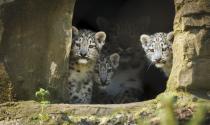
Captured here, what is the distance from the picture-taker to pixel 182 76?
4.68 m

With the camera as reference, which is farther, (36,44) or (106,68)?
(106,68)

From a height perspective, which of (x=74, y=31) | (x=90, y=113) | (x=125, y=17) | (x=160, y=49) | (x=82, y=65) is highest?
(x=125, y=17)

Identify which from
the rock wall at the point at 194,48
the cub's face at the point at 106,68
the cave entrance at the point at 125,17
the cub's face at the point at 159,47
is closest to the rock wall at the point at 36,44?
the cub's face at the point at 106,68

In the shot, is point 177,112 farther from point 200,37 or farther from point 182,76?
point 200,37

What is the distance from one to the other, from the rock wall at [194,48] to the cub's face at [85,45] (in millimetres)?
1273

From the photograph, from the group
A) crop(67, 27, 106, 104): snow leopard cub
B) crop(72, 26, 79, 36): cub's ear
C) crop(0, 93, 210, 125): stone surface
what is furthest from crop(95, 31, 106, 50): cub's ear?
crop(0, 93, 210, 125): stone surface

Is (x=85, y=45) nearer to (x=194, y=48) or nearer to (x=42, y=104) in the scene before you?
(x=42, y=104)

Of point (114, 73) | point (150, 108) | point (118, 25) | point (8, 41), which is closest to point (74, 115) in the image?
point (150, 108)

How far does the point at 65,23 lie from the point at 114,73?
5.04 feet

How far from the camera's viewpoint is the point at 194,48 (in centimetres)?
463

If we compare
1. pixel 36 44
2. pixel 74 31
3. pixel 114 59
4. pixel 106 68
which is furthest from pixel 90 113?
pixel 114 59

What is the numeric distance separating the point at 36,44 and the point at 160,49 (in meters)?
1.48

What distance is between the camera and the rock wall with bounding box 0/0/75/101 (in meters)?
4.97

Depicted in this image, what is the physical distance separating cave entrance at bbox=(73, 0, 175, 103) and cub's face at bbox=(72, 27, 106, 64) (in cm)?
150
